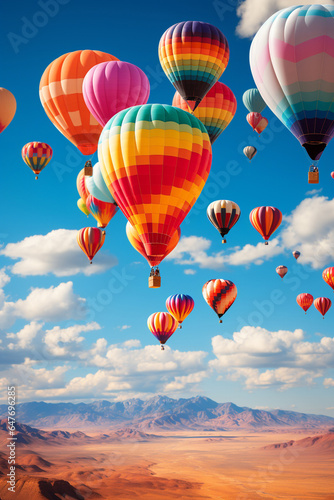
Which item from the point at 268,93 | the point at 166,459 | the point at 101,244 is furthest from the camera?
the point at 166,459

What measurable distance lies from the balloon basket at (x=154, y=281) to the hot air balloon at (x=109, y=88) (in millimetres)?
8433

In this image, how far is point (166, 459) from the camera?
17962 centimetres

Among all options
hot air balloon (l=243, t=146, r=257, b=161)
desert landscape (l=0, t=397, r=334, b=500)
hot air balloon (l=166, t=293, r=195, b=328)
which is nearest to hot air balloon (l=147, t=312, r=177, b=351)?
hot air balloon (l=166, t=293, r=195, b=328)

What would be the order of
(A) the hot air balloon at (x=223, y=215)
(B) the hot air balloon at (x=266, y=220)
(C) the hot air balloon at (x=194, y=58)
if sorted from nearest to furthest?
(C) the hot air balloon at (x=194, y=58) < (A) the hot air balloon at (x=223, y=215) < (B) the hot air balloon at (x=266, y=220)

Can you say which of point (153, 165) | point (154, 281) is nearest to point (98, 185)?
point (153, 165)

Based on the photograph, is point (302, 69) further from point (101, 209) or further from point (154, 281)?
point (101, 209)

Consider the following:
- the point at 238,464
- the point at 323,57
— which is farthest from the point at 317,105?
the point at 238,464

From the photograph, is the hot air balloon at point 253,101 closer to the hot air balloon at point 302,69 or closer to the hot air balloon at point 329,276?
the hot air balloon at point 329,276

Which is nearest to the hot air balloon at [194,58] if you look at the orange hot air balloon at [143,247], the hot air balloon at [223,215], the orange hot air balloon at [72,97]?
the orange hot air balloon at [72,97]

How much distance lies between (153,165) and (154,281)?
15.2ft

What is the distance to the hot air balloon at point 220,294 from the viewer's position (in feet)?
152

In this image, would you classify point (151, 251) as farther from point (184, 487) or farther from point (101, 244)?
point (184, 487)

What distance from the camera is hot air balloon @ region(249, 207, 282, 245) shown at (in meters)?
44.8

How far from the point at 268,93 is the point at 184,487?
345ft
